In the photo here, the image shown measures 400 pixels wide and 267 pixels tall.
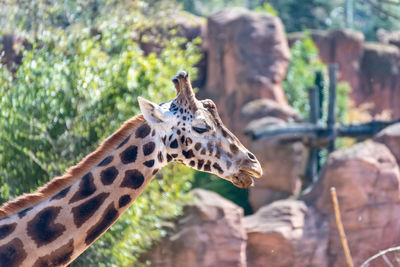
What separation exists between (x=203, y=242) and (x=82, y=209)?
5978 mm

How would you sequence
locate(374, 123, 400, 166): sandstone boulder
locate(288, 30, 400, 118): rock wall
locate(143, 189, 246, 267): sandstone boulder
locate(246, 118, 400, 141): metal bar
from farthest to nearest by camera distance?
locate(288, 30, 400, 118): rock wall < locate(246, 118, 400, 141): metal bar < locate(374, 123, 400, 166): sandstone boulder < locate(143, 189, 246, 267): sandstone boulder

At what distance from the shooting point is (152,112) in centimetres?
536

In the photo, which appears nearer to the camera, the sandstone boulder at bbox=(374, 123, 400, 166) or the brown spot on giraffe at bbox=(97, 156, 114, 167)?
the brown spot on giraffe at bbox=(97, 156, 114, 167)

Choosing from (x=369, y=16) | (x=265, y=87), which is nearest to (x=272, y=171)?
(x=265, y=87)

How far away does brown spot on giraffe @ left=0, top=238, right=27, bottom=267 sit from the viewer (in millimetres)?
5094

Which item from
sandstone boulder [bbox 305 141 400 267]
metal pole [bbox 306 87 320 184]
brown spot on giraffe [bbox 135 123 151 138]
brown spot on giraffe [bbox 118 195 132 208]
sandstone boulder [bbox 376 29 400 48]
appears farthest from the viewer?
sandstone boulder [bbox 376 29 400 48]

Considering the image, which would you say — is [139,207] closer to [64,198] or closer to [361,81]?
[64,198]

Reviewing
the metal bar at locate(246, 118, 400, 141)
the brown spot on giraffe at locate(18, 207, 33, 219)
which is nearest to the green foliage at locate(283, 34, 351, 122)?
the metal bar at locate(246, 118, 400, 141)

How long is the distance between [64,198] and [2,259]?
1.92ft

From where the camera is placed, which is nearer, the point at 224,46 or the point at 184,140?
the point at 184,140

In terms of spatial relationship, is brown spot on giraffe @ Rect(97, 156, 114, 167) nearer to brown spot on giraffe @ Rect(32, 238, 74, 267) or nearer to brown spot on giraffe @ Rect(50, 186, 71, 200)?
brown spot on giraffe @ Rect(50, 186, 71, 200)

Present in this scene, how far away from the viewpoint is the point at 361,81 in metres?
25.3

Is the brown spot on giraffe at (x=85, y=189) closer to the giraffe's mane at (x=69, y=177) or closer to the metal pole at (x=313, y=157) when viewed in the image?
the giraffe's mane at (x=69, y=177)

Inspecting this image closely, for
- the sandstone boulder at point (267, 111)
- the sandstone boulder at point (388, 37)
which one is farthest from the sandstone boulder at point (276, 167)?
the sandstone boulder at point (388, 37)
